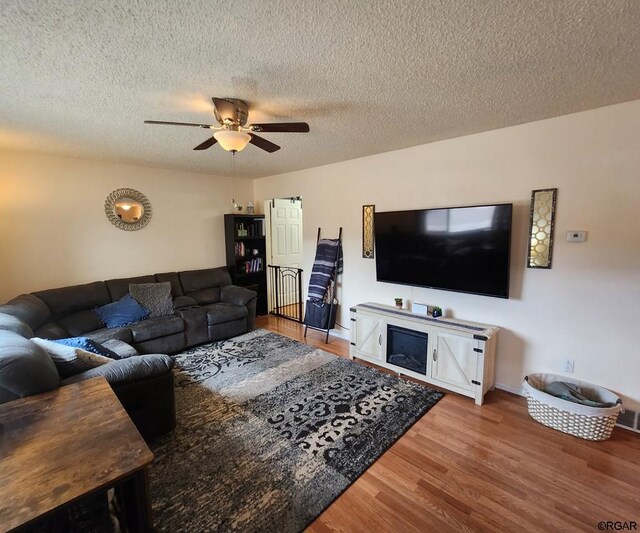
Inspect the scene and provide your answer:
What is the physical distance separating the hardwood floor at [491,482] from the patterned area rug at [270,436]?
5.8 inches

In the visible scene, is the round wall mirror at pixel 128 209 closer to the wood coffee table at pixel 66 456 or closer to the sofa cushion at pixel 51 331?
the sofa cushion at pixel 51 331

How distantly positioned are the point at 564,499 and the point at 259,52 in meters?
3.02

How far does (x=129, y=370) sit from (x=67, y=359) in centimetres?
36

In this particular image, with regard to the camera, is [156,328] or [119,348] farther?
[156,328]

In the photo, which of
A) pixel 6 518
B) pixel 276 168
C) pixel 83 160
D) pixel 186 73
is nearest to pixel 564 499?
pixel 6 518

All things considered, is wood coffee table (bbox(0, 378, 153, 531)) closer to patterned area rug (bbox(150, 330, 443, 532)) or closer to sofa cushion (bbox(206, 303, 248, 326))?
patterned area rug (bbox(150, 330, 443, 532))

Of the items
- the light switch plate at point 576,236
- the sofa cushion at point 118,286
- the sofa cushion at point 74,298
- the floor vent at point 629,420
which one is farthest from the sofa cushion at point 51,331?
the floor vent at point 629,420

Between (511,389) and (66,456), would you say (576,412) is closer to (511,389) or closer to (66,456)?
(511,389)

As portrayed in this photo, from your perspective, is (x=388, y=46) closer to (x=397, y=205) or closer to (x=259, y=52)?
(x=259, y=52)

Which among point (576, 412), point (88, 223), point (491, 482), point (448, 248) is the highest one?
point (88, 223)

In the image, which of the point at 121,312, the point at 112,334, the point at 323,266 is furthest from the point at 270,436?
the point at 121,312

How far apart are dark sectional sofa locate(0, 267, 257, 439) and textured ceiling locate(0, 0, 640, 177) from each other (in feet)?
5.29

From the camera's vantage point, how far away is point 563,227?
2553mm

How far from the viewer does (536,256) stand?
2674 mm
